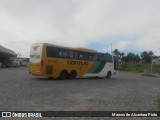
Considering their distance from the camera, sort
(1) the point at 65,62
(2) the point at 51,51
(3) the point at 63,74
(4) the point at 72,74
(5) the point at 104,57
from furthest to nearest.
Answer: (5) the point at 104,57, (4) the point at 72,74, (3) the point at 63,74, (1) the point at 65,62, (2) the point at 51,51

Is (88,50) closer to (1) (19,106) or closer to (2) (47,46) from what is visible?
(2) (47,46)

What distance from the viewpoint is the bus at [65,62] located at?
79.4 ft

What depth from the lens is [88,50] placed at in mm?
29359

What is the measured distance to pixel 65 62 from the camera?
26062mm

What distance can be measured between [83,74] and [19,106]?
1832 centimetres

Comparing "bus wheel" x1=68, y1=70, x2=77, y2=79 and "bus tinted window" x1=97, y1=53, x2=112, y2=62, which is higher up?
"bus tinted window" x1=97, y1=53, x2=112, y2=62

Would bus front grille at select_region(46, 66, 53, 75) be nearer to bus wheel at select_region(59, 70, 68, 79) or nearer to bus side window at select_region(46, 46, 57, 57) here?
bus side window at select_region(46, 46, 57, 57)

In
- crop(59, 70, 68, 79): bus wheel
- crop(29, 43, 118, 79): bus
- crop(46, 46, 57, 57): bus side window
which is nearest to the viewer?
crop(29, 43, 118, 79): bus

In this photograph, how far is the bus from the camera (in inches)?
952

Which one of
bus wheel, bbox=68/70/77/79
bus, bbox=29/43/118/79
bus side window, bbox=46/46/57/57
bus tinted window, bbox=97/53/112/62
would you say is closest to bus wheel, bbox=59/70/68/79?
bus, bbox=29/43/118/79

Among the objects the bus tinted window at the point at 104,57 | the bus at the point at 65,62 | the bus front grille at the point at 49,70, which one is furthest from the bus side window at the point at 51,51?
the bus tinted window at the point at 104,57

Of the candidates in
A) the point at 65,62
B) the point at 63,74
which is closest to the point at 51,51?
the point at 65,62

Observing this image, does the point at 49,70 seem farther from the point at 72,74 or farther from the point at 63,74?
the point at 72,74

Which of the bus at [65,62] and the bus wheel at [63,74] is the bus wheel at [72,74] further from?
the bus wheel at [63,74]
